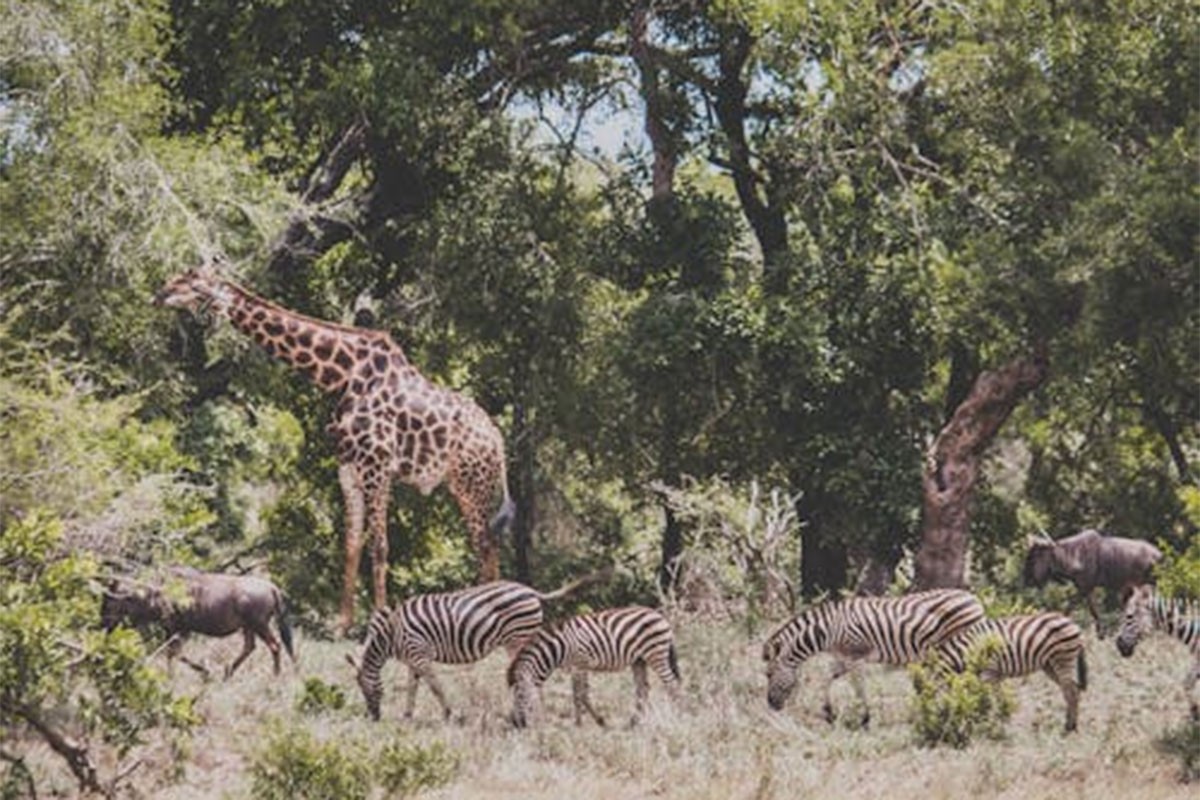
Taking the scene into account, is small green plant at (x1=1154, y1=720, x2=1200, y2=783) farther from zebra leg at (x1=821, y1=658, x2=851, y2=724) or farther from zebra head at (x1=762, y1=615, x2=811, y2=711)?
zebra head at (x1=762, y1=615, x2=811, y2=711)

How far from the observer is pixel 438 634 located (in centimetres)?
1786

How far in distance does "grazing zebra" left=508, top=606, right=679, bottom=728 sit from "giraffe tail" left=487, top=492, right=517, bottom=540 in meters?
4.60

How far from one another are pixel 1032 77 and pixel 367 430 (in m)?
8.17

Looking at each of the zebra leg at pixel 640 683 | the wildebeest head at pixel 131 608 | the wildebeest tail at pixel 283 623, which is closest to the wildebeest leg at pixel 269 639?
the wildebeest tail at pixel 283 623

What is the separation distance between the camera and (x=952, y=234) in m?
22.3

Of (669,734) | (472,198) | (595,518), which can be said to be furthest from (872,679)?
(595,518)

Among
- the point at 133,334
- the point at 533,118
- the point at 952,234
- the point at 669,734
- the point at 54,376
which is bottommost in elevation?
the point at 669,734

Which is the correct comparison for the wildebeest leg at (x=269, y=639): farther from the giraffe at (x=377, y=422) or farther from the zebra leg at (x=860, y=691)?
the zebra leg at (x=860, y=691)

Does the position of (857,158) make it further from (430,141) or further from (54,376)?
(54,376)

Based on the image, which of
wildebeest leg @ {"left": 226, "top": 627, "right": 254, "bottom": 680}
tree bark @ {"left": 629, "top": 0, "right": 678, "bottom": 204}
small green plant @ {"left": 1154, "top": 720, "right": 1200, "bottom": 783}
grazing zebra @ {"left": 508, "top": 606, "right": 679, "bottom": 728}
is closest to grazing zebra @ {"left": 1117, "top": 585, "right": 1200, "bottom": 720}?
Result: small green plant @ {"left": 1154, "top": 720, "right": 1200, "bottom": 783}

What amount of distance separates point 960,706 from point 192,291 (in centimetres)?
957

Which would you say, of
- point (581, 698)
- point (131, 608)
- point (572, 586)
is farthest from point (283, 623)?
point (581, 698)

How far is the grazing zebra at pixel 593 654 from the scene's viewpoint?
57.8 ft

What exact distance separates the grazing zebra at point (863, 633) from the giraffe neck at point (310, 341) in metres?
6.22
